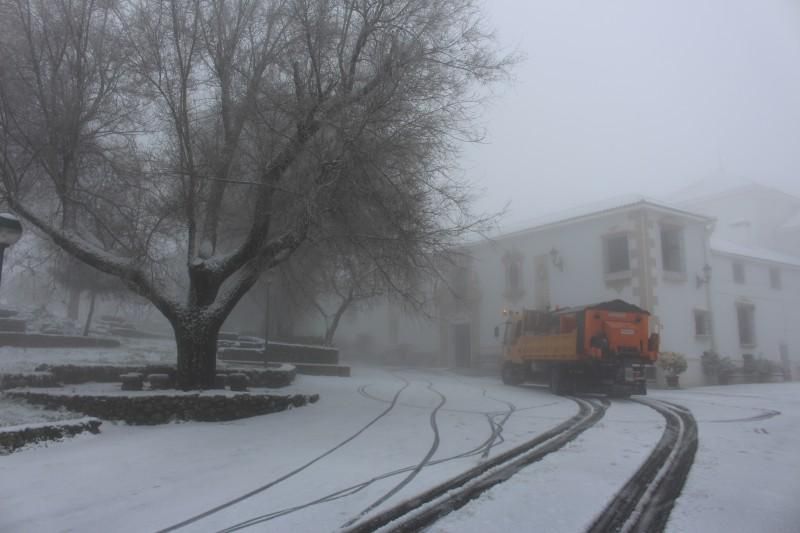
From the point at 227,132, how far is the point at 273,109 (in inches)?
51.7

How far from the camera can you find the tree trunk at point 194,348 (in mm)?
11117

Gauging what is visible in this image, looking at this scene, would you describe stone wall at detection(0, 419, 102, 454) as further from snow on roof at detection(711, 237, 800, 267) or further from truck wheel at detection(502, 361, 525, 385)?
snow on roof at detection(711, 237, 800, 267)

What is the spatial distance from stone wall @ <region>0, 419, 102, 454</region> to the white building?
1312cm

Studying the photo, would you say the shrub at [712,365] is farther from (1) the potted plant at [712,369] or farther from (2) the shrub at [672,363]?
(2) the shrub at [672,363]

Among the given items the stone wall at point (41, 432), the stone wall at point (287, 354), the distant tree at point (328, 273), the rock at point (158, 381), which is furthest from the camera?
the stone wall at point (287, 354)

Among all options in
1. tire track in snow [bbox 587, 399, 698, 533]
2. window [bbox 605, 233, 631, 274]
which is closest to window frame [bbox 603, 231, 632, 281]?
window [bbox 605, 233, 631, 274]

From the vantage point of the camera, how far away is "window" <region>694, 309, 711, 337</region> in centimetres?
2362

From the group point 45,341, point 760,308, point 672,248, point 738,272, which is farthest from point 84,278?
point 760,308

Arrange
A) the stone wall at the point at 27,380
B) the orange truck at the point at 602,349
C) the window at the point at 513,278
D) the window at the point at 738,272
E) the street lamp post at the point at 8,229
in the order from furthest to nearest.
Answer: the window at the point at 513,278 → the window at the point at 738,272 → the orange truck at the point at 602,349 → the stone wall at the point at 27,380 → the street lamp post at the point at 8,229

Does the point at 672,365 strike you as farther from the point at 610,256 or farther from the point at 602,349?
the point at 602,349

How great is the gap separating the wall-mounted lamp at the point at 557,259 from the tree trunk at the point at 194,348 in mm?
17773

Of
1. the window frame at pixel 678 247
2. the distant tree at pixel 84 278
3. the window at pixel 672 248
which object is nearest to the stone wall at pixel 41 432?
the distant tree at pixel 84 278

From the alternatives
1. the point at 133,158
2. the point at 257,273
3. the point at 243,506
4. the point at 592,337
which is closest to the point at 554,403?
the point at 592,337

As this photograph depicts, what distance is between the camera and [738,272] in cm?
2606
